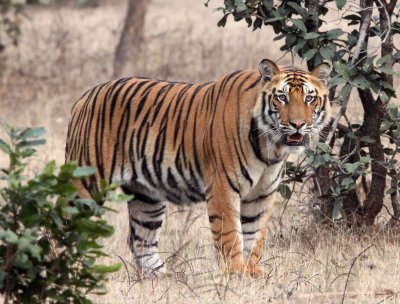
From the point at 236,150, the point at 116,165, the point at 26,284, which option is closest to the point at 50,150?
the point at 116,165

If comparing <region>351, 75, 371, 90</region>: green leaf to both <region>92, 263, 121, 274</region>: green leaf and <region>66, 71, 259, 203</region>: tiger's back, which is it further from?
<region>92, 263, 121, 274</region>: green leaf

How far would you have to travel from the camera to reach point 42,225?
418cm

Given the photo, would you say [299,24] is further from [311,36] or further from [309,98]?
[309,98]

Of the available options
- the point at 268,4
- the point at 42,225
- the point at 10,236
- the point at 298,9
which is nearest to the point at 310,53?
the point at 298,9

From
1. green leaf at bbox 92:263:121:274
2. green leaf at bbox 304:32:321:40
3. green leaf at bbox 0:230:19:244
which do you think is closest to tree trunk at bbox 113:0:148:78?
green leaf at bbox 304:32:321:40

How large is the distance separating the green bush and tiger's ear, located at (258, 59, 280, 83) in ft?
6.46

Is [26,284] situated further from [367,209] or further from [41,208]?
[367,209]

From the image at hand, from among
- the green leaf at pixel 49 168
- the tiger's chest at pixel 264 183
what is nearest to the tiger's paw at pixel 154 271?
the tiger's chest at pixel 264 183

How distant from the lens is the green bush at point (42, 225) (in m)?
4.01

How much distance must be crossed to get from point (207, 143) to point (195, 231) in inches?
57.0

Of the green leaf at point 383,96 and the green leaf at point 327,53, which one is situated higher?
the green leaf at point 327,53

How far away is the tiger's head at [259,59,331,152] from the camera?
5.79 meters

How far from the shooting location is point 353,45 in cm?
677

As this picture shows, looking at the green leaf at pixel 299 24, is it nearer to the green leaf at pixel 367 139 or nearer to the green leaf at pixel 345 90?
the green leaf at pixel 345 90
